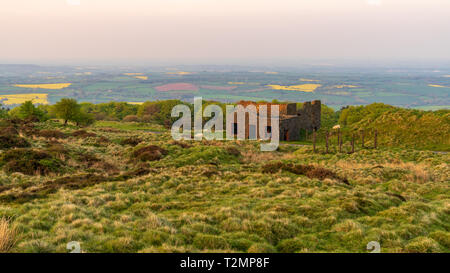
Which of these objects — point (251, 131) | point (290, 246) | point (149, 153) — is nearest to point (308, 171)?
point (290, 246)

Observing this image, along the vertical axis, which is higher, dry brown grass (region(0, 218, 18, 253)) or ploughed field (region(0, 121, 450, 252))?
dry brown grass (region(0, 218, 18, 253))

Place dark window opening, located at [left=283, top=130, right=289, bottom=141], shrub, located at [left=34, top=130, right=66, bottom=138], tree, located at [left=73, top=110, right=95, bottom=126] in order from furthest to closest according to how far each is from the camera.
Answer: tree, located at [left=73, top=110, right=95, bottom=126] → dark window opening, located at [left=283, top=130, right=289, bottom=141] → shrub, located at [left=34, top=130, right=66, bottom=138]

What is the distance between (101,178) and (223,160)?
1370cm

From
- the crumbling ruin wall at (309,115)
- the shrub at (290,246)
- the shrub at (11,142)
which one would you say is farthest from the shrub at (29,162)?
the crumbling ruin wall at (309,115)

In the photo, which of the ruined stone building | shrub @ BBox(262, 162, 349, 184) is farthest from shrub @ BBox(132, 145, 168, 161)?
the ruined stone building

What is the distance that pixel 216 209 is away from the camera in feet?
37.7

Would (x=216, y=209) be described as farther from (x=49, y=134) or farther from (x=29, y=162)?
(x=49, y=134)

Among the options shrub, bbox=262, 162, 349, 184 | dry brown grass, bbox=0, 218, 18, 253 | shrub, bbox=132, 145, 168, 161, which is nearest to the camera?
dry brown grass, bbox=0, 218, 18, 253

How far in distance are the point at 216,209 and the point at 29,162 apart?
16193mm

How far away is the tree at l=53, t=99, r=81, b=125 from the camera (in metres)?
58.6

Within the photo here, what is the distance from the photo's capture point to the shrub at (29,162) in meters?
19.9

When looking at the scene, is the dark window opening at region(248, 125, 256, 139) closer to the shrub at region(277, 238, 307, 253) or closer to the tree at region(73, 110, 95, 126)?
the tree at region(73, 110, 95, 126)

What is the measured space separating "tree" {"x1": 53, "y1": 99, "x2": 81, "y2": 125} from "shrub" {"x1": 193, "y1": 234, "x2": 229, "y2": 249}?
59.4 m

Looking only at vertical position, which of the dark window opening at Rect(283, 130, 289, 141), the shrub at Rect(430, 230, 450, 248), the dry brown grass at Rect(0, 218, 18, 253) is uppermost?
the dry brown grass at Rect(0, 218, 18, 253)
